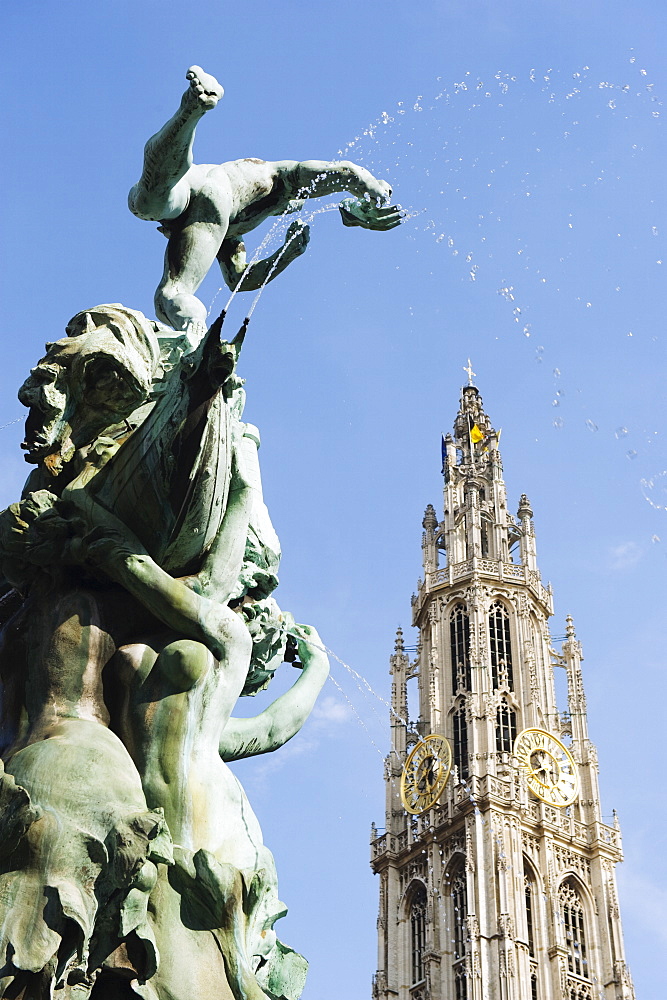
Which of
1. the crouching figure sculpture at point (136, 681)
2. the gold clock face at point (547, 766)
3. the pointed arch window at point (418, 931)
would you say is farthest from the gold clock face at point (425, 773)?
the crouching figure sculpture at point (136, 681)

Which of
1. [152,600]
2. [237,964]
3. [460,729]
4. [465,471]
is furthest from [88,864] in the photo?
[465,471]

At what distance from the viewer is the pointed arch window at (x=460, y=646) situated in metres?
64.8

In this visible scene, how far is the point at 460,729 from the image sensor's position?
63.7 meters

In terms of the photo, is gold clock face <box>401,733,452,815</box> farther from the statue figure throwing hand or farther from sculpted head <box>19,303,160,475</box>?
sculpted head <box>19,303,160,475</box>

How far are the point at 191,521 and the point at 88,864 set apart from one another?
3.77ft

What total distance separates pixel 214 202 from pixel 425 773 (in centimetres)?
5888

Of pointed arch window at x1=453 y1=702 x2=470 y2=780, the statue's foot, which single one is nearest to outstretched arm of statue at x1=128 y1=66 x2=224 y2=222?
the statue's foot

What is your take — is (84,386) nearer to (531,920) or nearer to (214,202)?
(214,202)

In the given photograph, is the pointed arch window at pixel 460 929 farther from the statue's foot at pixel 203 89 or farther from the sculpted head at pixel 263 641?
the statue's foot at pixel 203 89

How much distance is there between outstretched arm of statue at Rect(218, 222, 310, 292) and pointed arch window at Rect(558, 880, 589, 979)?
54859 millimetres

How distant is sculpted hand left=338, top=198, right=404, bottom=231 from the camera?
20.1 ft

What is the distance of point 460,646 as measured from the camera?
6638 cm

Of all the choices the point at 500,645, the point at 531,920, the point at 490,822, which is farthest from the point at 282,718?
the point at 500,645

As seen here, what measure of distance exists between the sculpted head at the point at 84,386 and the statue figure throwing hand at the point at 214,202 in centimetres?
60
